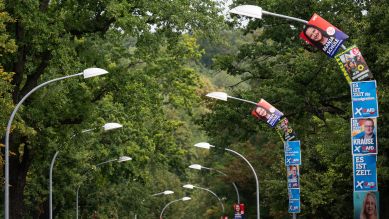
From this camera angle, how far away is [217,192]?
8725 cm

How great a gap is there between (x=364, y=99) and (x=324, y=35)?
169 cm

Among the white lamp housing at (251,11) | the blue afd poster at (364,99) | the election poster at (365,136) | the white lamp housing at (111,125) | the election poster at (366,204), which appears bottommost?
the election poster at (366,204)

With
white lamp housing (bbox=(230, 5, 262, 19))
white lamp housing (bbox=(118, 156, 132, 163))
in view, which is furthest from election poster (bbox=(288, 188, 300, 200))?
white lamp housing (bbox=(118, 156, 132, 163))

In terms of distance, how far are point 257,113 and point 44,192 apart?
1995 centimetres

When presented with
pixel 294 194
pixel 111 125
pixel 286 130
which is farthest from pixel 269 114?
pixel 111 125

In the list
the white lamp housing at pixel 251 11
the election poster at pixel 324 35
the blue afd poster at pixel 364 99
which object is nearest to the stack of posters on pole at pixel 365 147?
the blue afd poster at pixel 364 99

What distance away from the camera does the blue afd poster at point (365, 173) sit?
81.6ft

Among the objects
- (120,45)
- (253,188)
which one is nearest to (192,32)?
(120,45)

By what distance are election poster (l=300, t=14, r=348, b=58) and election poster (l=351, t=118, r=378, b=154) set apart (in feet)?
5.61

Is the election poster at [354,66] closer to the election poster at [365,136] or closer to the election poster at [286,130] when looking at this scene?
the election poster at [365,136]

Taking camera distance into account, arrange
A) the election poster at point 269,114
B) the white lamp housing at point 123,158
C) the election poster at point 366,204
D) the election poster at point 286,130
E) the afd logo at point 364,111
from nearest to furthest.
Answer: the election poster at point 366,204 < the afd logo at point 364,111 < the election poster at point 269,114 < the election poster at point 286,130 < the white lamp housing at point 123,158

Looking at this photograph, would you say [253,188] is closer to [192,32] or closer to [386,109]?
[192,32]

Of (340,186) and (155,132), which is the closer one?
(340,186)

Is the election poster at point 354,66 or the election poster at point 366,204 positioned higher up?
the election poster at point 354,66
